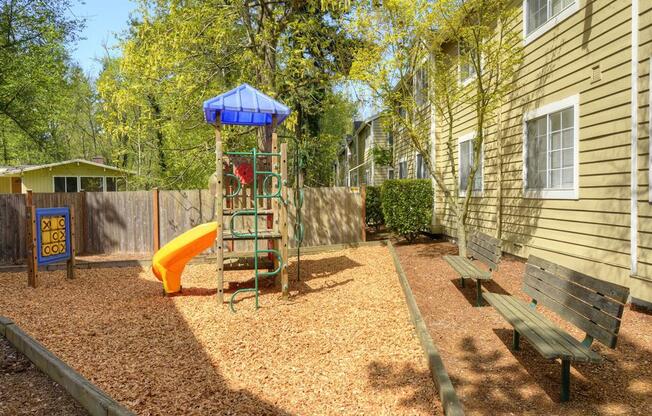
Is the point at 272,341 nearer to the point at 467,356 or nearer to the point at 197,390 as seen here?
the point at 197,390

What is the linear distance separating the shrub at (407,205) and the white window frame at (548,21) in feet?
15.2

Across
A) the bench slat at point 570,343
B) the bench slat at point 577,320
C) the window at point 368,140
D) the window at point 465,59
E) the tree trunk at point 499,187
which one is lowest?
the bench slat at point 570,343

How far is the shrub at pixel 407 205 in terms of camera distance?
11938 millimetres

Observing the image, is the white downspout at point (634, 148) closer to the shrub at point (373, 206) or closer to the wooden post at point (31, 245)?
the shrub at point (373, 206)

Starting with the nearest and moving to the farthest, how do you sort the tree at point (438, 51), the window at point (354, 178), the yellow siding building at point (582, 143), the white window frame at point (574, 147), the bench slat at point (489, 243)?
1. the yellow siding building at point (582, 143)
2. the bench slat at point (489, 243)
3. the white window frame at point (574, 147)
4. the tree at point (438, 51)
5. the window at point (354, 178)

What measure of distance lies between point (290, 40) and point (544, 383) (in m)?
11.2

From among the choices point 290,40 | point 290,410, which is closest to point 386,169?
point 290,40

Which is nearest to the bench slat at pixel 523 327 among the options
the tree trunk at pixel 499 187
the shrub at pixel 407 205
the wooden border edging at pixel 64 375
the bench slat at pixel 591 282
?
the bench slat at pixel 591 282

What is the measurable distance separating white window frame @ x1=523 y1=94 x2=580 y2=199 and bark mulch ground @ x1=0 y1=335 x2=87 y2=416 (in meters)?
7.32

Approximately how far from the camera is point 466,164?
38.7ft

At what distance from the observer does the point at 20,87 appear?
63.3 feet

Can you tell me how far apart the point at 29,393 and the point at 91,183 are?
2373 cm

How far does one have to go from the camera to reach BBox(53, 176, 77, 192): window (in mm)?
22658

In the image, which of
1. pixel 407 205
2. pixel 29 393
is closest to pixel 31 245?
pixel 29 393
